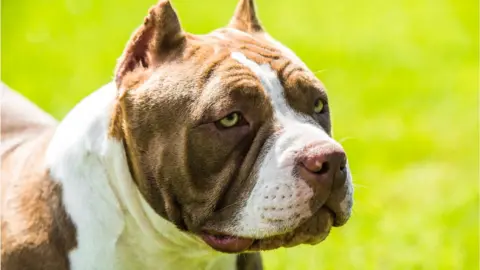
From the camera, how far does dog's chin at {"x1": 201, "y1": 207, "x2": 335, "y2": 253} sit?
3881 millimetres

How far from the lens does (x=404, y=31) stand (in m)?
11.4

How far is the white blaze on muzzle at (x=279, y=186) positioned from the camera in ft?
Answer: 12.4

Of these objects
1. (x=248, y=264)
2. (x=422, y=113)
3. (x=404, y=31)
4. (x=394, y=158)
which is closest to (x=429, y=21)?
(x=404, y=31)

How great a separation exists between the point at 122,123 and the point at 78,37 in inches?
284

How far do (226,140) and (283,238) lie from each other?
40 cm

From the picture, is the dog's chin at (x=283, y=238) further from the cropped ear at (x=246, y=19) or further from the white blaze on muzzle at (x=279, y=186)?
the cropped ear at (x=246, y=19)

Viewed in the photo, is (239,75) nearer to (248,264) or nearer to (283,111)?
(283,111)

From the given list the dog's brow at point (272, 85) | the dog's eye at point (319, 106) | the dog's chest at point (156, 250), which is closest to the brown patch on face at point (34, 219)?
the dog's chest at point (156, 250)

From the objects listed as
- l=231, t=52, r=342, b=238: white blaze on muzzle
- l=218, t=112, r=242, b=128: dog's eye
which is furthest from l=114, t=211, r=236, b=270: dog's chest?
l=218, t=112, r=242, b=128: dog's eye

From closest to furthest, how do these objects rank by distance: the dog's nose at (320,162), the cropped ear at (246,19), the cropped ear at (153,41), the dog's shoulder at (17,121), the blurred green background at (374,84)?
the dog's nose at (320,162) → the cropped ear at (153,41) → the cropped ear at (246,19) → the dog's shoulder at (17,121) → the blurred green background at (374,84)

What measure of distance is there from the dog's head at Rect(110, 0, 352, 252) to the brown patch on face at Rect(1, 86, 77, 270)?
35 centimetres

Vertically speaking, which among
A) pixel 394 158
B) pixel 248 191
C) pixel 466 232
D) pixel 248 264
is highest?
pixel 248 191

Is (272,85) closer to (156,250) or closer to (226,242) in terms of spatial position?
(226,242)

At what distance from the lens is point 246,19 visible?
454cm
